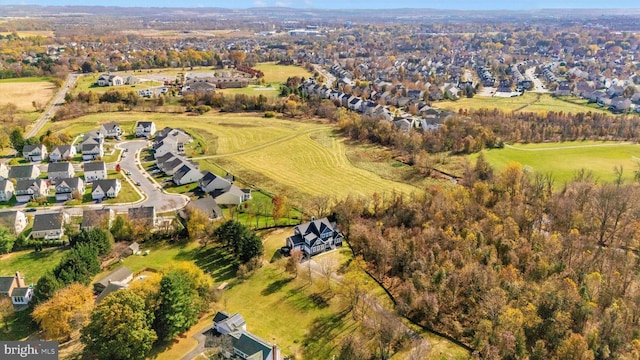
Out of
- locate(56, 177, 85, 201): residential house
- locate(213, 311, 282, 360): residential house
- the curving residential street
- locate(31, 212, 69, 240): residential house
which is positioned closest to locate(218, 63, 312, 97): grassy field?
the curving residential street

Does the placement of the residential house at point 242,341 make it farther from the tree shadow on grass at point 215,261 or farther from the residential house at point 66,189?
the residential house at point 66,189

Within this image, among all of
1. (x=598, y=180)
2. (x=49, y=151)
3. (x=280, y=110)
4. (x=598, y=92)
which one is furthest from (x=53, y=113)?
(x=598, y=92)

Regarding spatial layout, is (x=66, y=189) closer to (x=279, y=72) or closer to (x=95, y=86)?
(x=95, y=86)

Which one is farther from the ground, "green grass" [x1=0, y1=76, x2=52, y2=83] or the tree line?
"green grass" [x1=0, y1=76, x2=52, y2=83]

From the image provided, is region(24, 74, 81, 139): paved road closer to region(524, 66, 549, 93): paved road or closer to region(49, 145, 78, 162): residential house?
region(49, 145, 78, 162): residential house

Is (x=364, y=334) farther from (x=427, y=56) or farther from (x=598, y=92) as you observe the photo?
(x=427, y=56)

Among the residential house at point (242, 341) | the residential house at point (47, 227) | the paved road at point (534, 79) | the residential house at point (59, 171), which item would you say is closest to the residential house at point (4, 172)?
the residential house at point (59, 171)
